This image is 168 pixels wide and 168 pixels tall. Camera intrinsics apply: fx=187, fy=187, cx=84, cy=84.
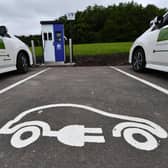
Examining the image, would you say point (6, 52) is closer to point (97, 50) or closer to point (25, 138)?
point (25, 138)

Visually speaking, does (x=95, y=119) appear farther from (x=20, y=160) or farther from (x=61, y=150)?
(x=20, y=160)

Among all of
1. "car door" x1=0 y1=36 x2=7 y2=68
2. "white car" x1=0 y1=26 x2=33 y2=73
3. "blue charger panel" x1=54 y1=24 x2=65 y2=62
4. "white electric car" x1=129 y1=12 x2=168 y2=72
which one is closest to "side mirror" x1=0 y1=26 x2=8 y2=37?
"white car" x1=0 y1=26 x2=33 y2=73

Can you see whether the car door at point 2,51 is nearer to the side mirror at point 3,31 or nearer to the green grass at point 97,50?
the side mirror at point 3,31

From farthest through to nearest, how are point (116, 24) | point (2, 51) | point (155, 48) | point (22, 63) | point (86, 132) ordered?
point (116, 24) → point (22, 63) → point (2, 51) → point (155, 48) → point (86, 132)

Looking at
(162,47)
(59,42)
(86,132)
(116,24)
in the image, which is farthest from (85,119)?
(116,24)

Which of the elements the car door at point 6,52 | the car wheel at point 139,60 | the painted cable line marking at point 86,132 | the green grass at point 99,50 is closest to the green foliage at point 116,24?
the green grass at point 99,50

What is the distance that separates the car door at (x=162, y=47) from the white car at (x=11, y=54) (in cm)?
406

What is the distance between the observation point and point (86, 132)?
1946 millimetres

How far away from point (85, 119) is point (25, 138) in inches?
29.2

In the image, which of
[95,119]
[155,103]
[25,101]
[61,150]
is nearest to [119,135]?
[95,119]

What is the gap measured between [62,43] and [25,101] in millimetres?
6990

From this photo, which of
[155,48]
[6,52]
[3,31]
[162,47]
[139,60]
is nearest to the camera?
[162,47]

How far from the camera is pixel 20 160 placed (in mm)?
1520

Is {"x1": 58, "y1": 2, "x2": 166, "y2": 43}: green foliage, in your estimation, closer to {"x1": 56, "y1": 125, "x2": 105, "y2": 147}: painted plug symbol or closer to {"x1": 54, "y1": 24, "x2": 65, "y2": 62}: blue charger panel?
{"x1": 54, "y1": 24, "x2": 65, "y2": 62}: blue charger panel
